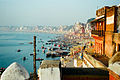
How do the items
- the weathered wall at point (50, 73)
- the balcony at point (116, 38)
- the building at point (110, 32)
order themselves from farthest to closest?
1. the building at point (110, 32)
2. the balcony at point (116, 38)
3. the weathered wall at point (50, 73)

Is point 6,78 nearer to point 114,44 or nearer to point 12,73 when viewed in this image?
point 12,73

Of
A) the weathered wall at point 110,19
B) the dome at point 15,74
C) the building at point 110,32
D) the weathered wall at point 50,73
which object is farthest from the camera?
the weathered wall at point 110,19

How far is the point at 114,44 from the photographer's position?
11.7 m

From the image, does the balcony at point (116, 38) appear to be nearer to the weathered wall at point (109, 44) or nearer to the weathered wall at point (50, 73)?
the weathered wall at point (109, 44)

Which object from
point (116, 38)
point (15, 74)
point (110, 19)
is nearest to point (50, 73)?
point (15, 74)

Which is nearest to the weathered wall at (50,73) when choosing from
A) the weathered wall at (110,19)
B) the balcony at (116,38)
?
the balcony at (116,38)

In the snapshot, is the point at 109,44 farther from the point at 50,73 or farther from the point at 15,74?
the point at 15,74

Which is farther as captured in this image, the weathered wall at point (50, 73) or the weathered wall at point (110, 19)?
the weathered wall at point (110, 19)

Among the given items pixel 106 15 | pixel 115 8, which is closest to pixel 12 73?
pixel 115 8

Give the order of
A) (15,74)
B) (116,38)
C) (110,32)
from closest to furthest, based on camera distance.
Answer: (15,74) → (116,38) → (110,32)

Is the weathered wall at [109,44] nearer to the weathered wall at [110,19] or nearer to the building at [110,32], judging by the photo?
the building at [110,32]

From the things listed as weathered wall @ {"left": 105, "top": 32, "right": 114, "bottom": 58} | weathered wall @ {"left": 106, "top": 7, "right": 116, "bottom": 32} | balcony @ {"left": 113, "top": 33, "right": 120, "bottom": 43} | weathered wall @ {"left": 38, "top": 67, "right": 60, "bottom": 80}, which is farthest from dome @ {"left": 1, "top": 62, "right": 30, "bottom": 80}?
weathered wall @ {"left": 106, "top": 7, "right": 116, "bottom": 32}

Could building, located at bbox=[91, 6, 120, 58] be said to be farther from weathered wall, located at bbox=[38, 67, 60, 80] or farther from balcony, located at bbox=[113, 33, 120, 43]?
weathered wall, located at bbox=[38, 67, 60, 80]

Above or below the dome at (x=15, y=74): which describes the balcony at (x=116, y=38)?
above
